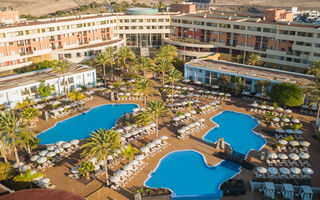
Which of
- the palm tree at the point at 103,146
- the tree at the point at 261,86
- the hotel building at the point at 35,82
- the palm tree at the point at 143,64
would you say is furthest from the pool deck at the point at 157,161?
the palm tree at the point at 143,64

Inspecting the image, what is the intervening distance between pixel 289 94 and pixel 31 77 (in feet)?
168

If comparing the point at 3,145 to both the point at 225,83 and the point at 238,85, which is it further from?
the point at 238,85

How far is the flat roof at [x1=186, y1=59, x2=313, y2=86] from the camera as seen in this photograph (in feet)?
186

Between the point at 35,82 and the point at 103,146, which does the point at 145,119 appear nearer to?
the point at 103,146

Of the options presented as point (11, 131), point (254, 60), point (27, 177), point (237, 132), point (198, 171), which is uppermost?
point (254, 60)

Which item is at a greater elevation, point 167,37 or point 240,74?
point 167,37

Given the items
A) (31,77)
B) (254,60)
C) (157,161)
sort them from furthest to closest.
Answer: (254,60) < (31,77) < (157,161)

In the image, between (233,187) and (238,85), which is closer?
(233,187)

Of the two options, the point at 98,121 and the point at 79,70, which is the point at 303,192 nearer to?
the point at 98,121

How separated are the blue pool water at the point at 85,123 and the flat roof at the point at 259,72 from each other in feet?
72.1

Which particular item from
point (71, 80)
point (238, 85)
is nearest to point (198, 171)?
point (238, 85)

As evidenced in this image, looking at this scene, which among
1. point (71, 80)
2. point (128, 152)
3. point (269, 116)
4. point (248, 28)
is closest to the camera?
point (128, 152)

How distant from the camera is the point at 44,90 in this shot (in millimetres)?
56375

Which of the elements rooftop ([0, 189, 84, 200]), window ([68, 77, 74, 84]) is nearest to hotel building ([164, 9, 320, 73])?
window ([68, 77, 74, 84])
